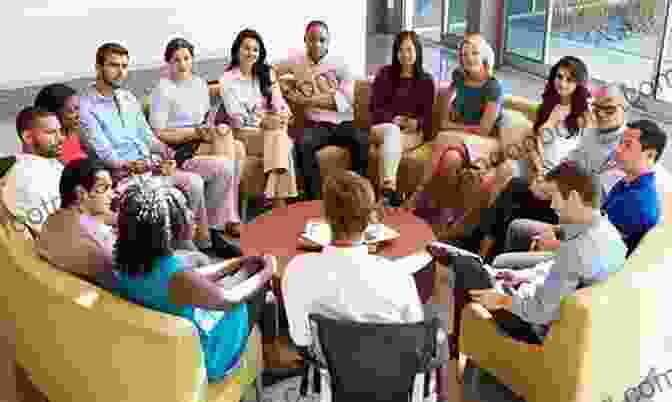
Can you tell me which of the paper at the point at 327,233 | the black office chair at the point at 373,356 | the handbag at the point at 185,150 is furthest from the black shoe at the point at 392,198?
the black office chair at the point at 373,356

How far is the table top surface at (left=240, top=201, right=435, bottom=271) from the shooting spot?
3771mm

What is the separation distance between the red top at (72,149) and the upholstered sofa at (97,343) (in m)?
0.99

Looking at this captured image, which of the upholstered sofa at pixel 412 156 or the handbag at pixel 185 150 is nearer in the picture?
the handbag at pixel 185 150

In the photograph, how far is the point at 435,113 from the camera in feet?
16.6

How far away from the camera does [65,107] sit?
4090 mm

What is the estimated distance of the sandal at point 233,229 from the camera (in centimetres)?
473

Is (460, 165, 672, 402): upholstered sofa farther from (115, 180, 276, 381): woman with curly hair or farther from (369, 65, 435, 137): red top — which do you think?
(369, 65, 435, 137): red top

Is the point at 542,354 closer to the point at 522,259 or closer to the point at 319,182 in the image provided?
the point at 522,259

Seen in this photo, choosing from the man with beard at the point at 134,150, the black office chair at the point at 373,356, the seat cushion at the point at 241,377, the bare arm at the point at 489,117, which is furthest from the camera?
the bare arm at the point at 489,117

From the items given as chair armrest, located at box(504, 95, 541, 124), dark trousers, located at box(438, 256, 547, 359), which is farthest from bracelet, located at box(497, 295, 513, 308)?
chair armrest, located at box(504, 95, 541, 124)

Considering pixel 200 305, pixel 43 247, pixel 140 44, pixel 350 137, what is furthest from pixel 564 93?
pixel 140 44

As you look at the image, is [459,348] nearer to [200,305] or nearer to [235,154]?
[200,305]

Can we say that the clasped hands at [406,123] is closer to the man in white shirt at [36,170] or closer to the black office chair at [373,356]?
the man in white shirt at [36,170]

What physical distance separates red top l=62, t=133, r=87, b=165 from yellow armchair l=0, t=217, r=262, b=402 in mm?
993
